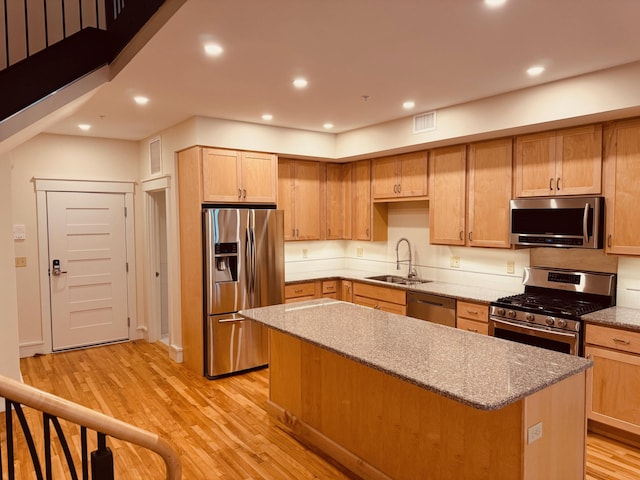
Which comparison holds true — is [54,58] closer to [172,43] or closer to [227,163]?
[172,43]

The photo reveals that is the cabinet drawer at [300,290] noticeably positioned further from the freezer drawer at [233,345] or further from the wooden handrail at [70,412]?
the wooden handrail at [70,412]

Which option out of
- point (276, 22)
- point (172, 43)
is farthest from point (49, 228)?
point (276, 22)

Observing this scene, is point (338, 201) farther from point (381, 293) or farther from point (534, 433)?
point (534, 433)

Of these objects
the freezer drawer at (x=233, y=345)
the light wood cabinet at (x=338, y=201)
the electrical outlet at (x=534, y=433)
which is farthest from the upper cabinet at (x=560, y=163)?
the freezer drawer at (x=233, y=345)

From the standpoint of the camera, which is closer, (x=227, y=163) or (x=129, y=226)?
(x=227, y=163)

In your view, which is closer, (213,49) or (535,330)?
(213,49)

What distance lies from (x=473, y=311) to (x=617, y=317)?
1086mm

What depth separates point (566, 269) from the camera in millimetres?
3793

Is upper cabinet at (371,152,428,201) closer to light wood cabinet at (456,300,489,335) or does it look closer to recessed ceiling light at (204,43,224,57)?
light wood cabinet at (456,300,489,335)

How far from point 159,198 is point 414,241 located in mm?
3336

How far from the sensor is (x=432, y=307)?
4.28m

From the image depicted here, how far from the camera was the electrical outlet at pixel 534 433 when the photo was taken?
1.89 m

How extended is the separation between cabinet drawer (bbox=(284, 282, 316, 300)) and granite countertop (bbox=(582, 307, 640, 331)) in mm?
2895

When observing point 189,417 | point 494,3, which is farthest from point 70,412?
point 189,417
